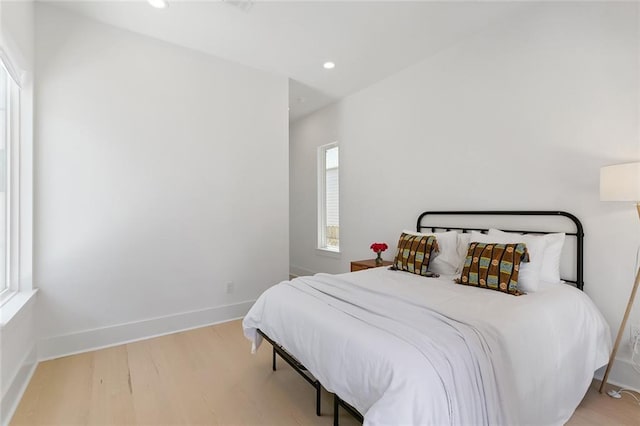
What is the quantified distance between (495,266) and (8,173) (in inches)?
144

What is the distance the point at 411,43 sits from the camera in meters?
3.08

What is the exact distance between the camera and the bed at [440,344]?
121cm

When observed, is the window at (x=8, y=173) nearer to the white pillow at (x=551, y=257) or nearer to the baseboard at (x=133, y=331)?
the baseboard at (x=133, y=331)

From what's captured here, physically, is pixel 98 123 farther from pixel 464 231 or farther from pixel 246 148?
pixel 464 231

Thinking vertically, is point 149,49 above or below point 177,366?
above

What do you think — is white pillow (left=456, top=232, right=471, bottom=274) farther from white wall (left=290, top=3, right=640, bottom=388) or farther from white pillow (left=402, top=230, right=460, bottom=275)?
white wall (left=290, top=3, right=640, bottom=388)

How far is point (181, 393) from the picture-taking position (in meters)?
2.11

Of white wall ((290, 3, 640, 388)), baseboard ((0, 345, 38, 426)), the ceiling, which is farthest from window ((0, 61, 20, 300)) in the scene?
white wall ((290, 3, 640, 388))

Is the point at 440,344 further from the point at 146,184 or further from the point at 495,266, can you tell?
the point at 146,184

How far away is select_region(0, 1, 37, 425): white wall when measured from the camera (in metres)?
1.90

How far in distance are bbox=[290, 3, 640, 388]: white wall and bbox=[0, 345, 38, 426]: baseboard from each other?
3451mm

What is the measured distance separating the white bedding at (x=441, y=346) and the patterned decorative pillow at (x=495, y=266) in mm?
91

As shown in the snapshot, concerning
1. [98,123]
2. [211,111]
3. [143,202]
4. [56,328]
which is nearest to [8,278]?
[56,328]

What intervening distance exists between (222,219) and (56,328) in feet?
5.50
